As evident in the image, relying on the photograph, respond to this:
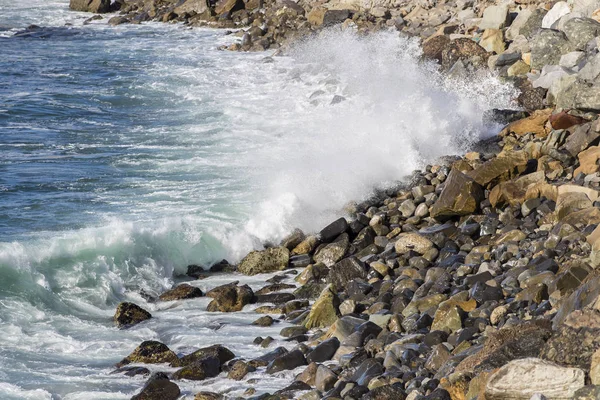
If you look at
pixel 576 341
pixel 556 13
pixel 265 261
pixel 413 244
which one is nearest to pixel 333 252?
pixel 265 261

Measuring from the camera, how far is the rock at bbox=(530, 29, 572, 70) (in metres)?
17.2

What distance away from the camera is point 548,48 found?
56.9 feet

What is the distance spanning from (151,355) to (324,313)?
195 centimetres

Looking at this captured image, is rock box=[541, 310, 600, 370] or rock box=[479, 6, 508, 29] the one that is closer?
rock box=[541, 310, 600, 370]

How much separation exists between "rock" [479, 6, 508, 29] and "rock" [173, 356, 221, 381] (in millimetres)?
13840

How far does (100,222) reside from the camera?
529 inches

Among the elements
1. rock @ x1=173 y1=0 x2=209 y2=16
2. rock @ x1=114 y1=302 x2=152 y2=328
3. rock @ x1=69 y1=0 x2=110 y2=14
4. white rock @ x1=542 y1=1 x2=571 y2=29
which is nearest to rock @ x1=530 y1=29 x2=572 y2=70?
white rock @ x1=542 y1=1 x2=571 y2=29

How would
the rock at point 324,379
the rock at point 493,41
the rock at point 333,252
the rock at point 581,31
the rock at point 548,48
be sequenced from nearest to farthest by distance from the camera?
the rock at point 324,379 < the rock at point 333,252 < the rock at point 581,31 < the rock at point 548,48 < the rock at point 493,41

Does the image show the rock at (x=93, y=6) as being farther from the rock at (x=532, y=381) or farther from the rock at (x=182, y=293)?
the rock at (x=532, y=381)

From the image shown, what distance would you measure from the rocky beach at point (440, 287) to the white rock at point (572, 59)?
3 centimetres

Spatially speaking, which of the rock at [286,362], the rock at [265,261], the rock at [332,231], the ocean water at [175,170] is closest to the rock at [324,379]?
the ocean water at [175,170]

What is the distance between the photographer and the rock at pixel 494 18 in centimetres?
2059

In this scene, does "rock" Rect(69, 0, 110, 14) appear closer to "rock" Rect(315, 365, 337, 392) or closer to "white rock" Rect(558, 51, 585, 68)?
"white rock" Rect(558, 51, 585, 68)

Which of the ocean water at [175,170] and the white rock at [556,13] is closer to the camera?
the ocean water at [175,170]
